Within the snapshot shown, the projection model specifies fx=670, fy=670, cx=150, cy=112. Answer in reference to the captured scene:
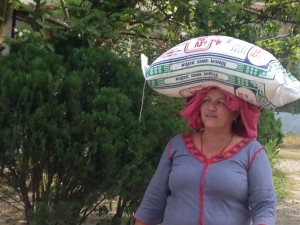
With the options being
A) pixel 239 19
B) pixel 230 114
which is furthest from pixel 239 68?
pixel 239 19

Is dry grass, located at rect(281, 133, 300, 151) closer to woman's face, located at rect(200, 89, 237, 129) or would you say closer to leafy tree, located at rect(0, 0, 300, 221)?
leafy tree, located at rect(0, 0, 300, 221)

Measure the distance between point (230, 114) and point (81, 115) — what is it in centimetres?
117

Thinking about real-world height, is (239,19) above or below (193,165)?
above

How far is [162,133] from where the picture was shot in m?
4.57

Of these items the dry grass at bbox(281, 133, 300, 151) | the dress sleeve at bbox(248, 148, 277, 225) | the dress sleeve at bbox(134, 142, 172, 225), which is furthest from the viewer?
the dry grass at bbox(281, 133, 300, 151)

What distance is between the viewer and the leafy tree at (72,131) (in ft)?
13.1

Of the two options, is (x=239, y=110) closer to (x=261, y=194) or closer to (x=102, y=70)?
(x=261, y=194)

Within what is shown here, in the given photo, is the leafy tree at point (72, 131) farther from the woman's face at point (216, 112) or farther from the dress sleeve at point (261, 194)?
the dress sleeve at point (261, 194)

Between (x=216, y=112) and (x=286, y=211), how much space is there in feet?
19.9

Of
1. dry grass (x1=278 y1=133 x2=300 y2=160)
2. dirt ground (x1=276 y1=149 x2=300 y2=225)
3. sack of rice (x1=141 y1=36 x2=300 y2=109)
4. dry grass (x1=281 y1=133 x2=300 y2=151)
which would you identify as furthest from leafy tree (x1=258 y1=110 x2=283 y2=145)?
dry grass (x1=281 y1=133 x2=300 y2=151)

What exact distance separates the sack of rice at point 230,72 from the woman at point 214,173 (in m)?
0.07

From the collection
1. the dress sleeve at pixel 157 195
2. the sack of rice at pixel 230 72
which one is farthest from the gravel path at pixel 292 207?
the sack of rice at pixel 230 72

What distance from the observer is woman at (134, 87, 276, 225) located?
3.03 meters

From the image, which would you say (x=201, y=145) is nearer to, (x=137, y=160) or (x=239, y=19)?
(x=137, y=160)
